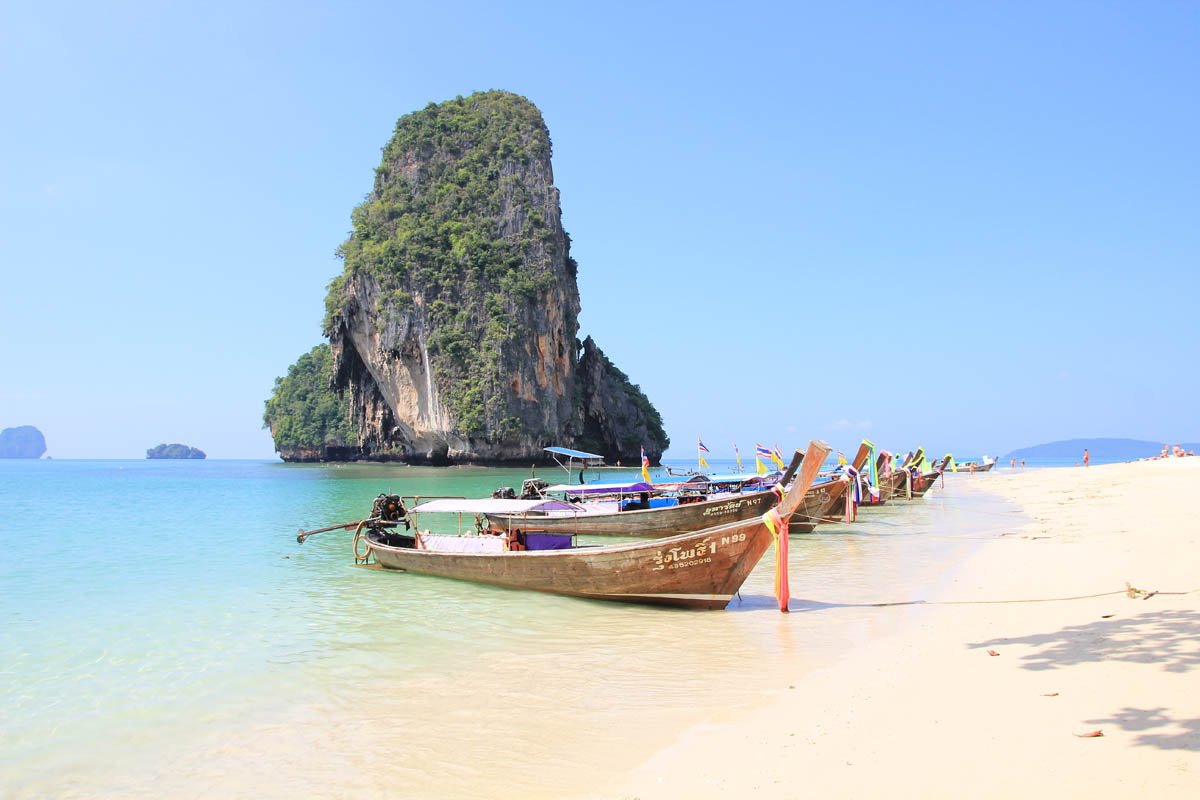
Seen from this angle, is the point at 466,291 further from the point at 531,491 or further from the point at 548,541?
the point at 548,541

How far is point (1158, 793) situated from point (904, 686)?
6.97 feet

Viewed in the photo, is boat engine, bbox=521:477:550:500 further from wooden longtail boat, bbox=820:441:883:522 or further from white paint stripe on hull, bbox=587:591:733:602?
white paint stripe on hull, bbox=587:591:733:602

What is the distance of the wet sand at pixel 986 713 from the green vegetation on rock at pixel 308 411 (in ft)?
269

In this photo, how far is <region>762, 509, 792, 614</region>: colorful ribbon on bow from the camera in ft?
26.0

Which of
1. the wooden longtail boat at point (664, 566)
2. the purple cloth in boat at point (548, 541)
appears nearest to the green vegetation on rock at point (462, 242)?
the purple cloth in boat at point (548, 541)

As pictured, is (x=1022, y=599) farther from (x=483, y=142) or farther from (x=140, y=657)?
(x=483, y=142)

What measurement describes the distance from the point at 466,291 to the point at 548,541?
153 ft

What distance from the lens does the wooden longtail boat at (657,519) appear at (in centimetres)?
1502

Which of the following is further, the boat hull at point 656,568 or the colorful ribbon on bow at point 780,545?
the boat hull at point 656,568

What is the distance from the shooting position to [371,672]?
6.64 metres

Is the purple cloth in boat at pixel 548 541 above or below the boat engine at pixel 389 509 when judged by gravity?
below

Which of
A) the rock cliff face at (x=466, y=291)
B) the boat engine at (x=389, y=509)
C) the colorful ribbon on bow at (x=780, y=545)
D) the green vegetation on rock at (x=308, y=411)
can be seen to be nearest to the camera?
the colorful ribbon on bow at (x=780, y=545)

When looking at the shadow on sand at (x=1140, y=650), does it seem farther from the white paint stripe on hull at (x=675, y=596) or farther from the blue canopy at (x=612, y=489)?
the blue canopy at (x=612, y=489)

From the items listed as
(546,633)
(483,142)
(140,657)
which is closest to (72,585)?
(140,657)
